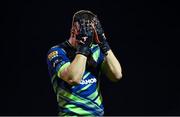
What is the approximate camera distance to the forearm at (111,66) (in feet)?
12.4

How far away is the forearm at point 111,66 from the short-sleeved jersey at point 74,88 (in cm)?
9

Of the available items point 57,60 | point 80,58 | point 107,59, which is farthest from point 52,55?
point 107,59

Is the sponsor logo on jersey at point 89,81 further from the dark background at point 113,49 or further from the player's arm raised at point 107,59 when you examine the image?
the dark background at point 113,49

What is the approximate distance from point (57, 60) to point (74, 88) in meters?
0.21

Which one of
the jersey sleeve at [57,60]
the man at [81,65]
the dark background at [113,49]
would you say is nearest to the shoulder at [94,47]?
the man at [81,65]

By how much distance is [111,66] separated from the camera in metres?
3.80

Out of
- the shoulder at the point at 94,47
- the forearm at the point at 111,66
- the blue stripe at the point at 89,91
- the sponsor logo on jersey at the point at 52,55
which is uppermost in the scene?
the shoulder at the point at 94,47

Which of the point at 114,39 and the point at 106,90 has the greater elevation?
the point at 114,39

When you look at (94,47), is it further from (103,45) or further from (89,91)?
(89,91)
